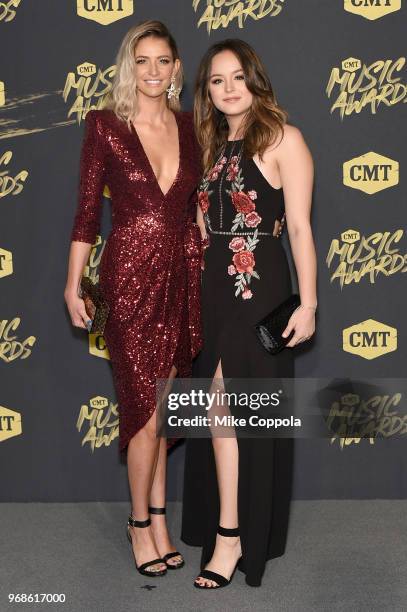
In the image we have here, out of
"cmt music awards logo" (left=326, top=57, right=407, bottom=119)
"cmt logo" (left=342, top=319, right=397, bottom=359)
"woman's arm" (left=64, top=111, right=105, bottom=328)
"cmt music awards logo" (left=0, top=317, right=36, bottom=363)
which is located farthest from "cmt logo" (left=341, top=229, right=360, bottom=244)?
"cmt music awards logo" (left=0, top=317, right=36, bottom=363)

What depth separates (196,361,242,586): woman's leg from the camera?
2920 millimetres

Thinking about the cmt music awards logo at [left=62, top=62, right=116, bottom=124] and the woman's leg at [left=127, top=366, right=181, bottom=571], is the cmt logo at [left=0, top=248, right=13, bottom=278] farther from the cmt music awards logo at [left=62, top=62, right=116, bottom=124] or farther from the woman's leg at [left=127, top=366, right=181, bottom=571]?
the woman's leg at [left=127, top=366, right=181, bottom=571]

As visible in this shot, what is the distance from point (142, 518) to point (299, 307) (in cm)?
92

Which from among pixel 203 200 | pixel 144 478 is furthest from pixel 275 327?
pixel 144 478

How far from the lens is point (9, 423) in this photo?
3.69m

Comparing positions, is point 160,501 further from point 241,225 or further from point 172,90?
point 172,90

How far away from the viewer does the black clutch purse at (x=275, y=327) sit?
2779 mm

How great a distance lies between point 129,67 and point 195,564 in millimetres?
1713

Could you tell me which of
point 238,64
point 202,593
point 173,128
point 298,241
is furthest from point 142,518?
point 238,64

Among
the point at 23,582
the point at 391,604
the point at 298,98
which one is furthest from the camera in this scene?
the point at 298,98

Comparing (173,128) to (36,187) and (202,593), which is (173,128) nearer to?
(36,187)

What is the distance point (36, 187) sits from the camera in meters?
3.55

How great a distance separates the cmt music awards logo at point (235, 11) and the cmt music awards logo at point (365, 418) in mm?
1597

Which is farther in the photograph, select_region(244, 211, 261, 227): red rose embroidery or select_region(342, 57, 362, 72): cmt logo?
select_region(342, 57, 362, 72): cmt logo
